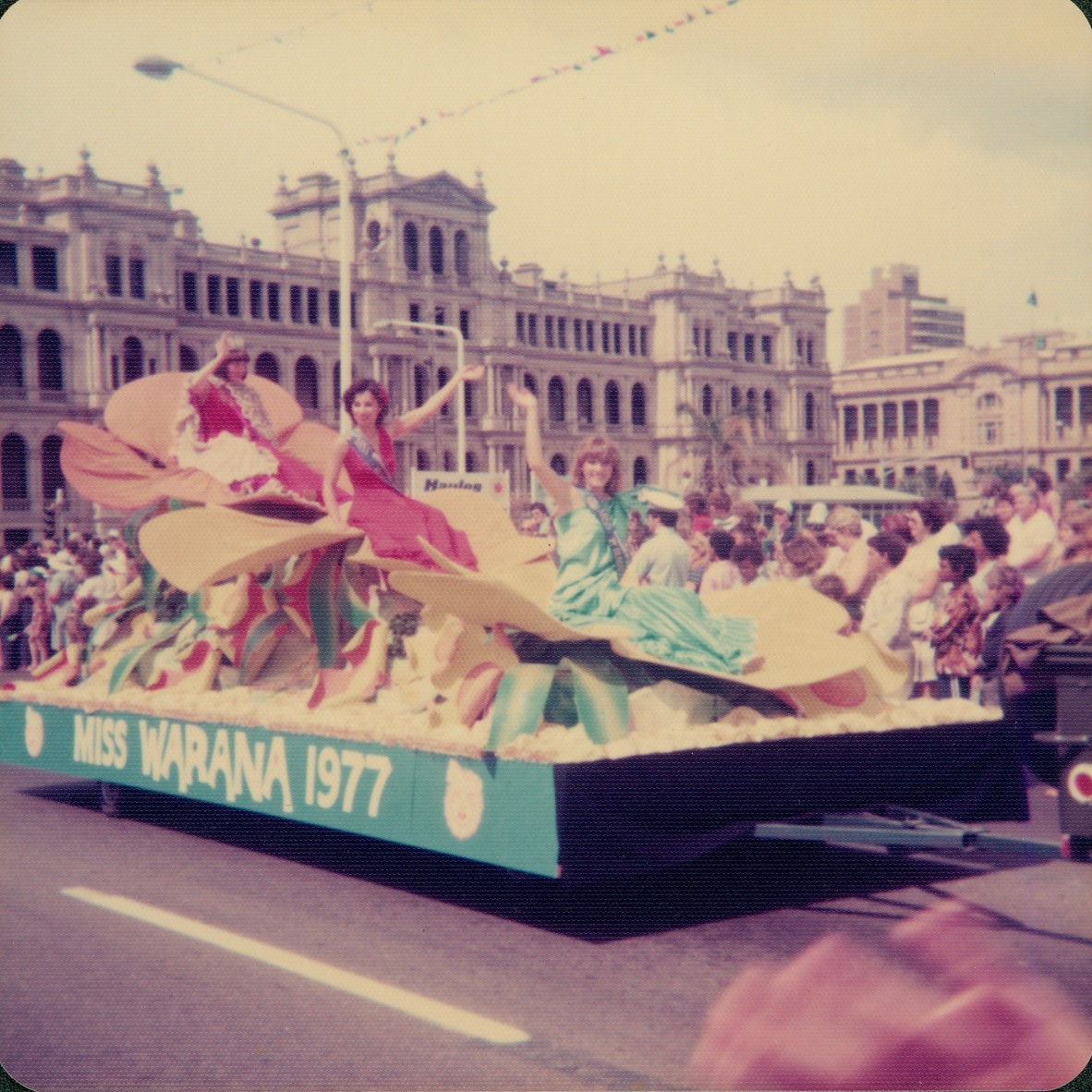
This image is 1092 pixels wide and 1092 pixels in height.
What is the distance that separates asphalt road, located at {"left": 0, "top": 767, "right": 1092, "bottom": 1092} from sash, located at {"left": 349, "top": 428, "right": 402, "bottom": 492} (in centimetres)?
177

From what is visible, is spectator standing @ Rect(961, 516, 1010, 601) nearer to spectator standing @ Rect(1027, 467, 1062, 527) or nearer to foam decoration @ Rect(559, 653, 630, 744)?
spectator standing @ Rect(1027, 467, 1062, 527)

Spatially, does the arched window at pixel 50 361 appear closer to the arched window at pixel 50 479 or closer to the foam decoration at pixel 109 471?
the arched window at pixel 50 479

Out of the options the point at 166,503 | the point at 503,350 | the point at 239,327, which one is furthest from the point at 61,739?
the point at 503,350

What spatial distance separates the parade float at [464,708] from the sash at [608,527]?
0.40m

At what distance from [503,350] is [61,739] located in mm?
43913

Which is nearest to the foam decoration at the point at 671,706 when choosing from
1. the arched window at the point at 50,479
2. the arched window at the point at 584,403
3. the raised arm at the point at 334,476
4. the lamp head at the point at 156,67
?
the raised arm at the point at 334,476

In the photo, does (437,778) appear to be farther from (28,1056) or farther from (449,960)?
(28,1056)

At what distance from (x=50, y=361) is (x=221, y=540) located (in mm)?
35699

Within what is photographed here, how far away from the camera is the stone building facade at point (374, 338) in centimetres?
1500

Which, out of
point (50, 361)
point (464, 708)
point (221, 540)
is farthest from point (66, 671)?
point (50, 361)

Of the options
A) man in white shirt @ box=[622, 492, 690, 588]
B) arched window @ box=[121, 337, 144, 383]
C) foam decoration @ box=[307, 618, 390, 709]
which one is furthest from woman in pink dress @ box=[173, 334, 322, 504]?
arched window @ box=[121, 337, 144, 383]

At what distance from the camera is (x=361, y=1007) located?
4355 mm

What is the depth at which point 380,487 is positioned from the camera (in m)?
6.49

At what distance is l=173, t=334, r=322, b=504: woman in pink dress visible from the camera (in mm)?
7191
